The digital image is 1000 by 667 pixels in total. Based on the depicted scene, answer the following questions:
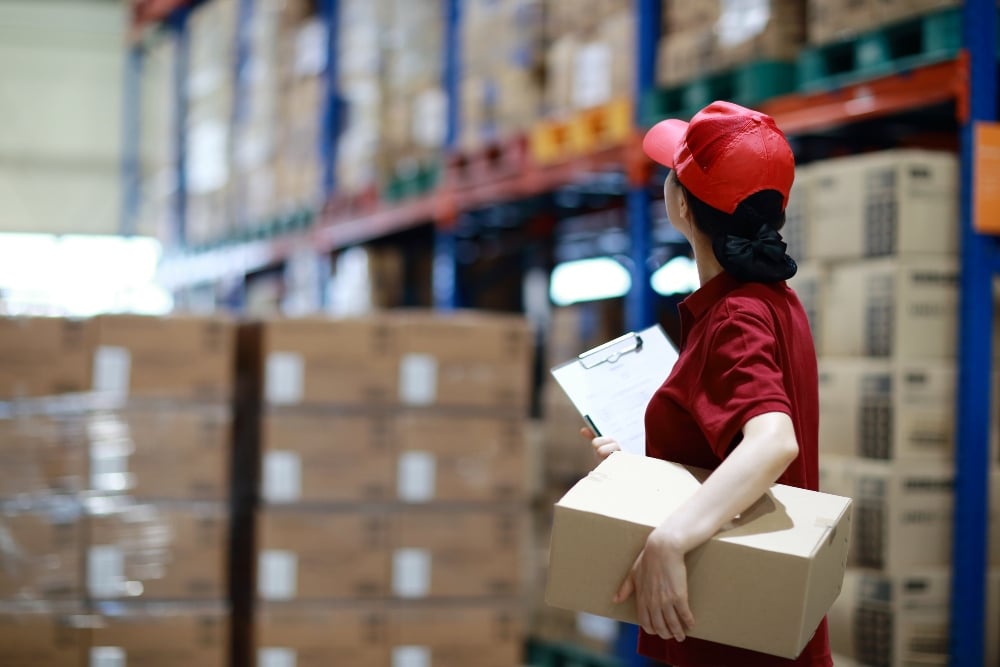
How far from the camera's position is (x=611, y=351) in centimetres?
211

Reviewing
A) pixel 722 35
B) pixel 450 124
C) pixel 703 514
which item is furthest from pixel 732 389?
pixel 450 124

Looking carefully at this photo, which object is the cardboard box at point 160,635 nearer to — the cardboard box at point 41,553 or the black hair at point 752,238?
the cardboard box at point 41,553

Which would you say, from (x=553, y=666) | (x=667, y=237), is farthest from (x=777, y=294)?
(x=667, y=237)

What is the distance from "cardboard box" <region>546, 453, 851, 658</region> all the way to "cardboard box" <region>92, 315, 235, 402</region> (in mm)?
2943

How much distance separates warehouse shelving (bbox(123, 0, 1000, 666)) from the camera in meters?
3.22

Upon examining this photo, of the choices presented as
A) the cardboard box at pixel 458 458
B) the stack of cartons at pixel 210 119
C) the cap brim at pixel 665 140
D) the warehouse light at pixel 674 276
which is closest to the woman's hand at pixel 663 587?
the cap brim at pixel 665 140

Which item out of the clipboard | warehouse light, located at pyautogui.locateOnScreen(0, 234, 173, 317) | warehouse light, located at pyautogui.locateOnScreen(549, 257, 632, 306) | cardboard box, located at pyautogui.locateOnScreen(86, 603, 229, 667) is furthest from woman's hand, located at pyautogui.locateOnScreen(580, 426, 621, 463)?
warehouse light, located at pyautogui.locateOnScreen(0, 234, 173, 317)

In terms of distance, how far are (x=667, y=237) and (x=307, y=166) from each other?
8.98 ft

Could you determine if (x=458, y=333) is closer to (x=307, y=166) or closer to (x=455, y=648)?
(x=455, y=648)

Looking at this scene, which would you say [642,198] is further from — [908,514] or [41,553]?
[41,553]

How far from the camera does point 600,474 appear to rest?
1803 mm

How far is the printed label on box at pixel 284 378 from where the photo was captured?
448 cm

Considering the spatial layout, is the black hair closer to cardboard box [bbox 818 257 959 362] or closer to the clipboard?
the clipboard

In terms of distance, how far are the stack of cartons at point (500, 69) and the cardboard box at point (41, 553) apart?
2.59 m
